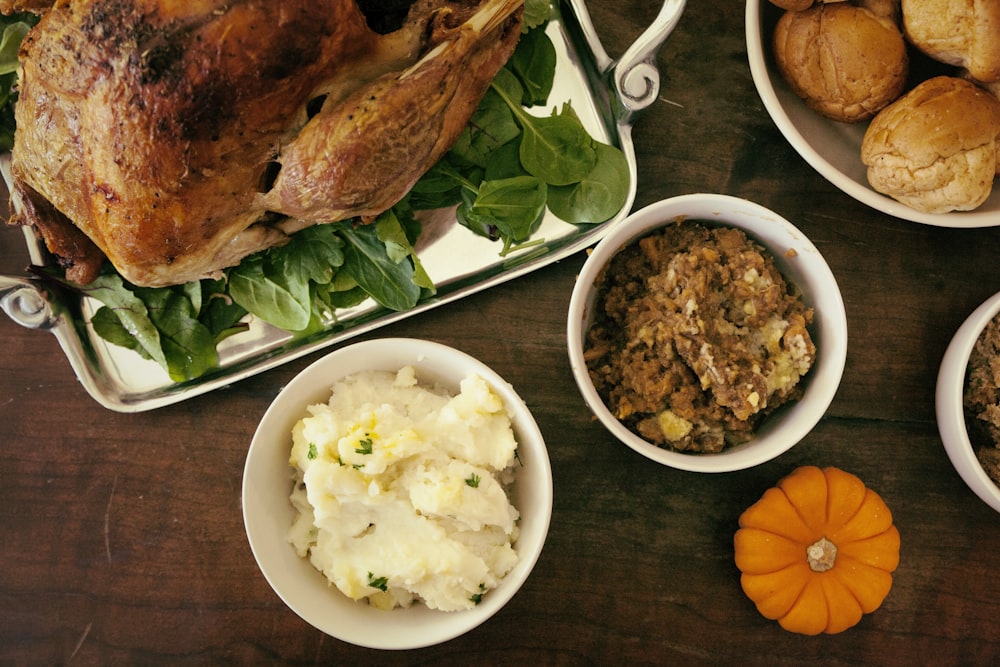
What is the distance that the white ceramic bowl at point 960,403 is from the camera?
137cm

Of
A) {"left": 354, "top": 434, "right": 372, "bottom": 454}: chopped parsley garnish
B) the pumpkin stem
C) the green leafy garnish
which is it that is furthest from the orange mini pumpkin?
the green leafy garnish

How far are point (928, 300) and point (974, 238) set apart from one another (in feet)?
0.50

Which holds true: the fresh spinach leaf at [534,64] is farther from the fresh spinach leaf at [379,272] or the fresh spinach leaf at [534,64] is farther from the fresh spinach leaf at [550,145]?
the fresh spinach leaf at [379,272]

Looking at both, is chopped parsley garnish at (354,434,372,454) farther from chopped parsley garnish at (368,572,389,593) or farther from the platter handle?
the platter handle

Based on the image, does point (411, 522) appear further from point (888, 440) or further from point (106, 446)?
point (888, 440)

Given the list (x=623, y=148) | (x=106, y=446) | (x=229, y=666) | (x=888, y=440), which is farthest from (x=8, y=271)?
(x=888, y=440)

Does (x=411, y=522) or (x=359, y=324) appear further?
(x=359, y=324)

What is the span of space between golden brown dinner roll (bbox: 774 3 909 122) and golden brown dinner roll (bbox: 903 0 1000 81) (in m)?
0.04

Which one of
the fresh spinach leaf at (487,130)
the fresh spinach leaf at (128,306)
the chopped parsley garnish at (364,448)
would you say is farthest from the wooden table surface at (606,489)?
the chopped parsley garnish at (364,448)

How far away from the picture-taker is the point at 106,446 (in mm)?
1557

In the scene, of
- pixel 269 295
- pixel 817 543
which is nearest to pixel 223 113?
pixel 269 295

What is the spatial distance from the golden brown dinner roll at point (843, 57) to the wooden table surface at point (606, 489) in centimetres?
17

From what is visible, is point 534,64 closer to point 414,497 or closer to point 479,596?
point 414,497

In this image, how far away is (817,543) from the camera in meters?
1.41
